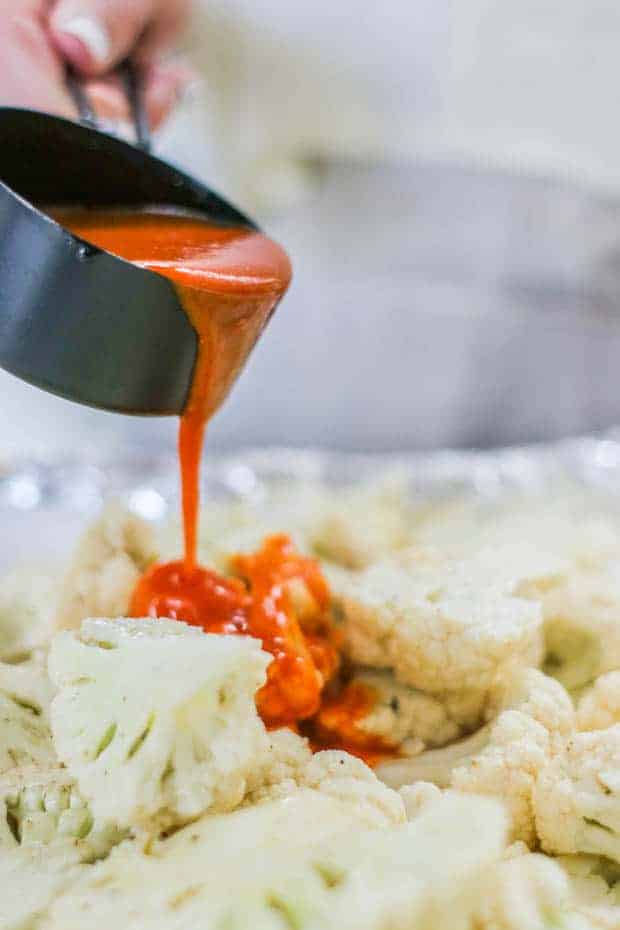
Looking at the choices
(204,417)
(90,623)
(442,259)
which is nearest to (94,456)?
(442,259)

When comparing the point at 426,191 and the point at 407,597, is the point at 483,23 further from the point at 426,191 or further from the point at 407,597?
the point at 407,597

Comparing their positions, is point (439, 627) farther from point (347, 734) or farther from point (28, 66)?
point (28, 66)

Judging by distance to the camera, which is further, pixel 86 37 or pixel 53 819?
pixel 86 37

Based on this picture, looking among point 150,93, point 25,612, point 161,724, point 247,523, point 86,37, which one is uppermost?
point 86,37

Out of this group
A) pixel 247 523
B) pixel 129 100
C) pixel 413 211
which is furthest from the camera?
pixel 413 211

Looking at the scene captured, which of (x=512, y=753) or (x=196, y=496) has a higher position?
(x=196, y=496)

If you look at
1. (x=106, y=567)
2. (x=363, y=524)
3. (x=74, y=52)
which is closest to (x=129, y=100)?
(x=74, y=52)

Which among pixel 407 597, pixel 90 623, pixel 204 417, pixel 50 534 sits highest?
pixel 204 417

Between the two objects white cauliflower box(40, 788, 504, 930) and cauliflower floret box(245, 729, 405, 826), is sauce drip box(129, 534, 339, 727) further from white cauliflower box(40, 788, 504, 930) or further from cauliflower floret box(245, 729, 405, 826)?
white cauliflower box(40, 788, 504, 930)
